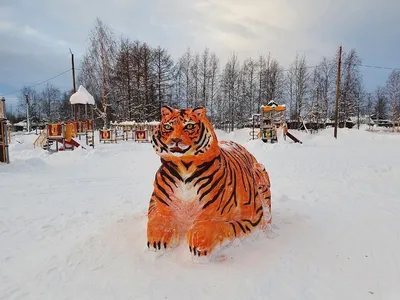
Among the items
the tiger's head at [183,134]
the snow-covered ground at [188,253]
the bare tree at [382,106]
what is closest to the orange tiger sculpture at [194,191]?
the tiger's head at [183,134]

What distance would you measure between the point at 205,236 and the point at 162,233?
1.50ft

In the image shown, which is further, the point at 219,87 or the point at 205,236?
the point at 219,87

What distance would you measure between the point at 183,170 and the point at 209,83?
36973 millimetres

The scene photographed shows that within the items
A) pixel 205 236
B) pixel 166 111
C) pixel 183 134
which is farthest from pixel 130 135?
pixel 205 236

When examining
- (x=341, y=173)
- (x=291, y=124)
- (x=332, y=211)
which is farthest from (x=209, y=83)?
(x=332, y=211)

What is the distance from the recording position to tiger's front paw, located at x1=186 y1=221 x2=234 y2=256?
9.18 ft

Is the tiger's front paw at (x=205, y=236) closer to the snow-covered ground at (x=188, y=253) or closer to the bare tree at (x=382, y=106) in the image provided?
the snow-covered ground at (x=188, y=253)

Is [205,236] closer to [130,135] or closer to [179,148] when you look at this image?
[179,148]

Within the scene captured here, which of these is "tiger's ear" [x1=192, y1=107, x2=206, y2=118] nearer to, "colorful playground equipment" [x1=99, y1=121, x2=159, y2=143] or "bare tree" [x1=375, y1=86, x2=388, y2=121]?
"colorful playground equipment" [x1=99, y1=121, x2=159, y2=143]

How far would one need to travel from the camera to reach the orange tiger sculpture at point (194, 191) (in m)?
2.83

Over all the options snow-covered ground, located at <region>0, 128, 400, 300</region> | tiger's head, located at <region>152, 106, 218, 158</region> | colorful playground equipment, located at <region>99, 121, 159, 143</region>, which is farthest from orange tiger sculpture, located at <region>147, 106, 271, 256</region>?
colorful playground equipment, located at <region>99, 121, 159, 143</region>

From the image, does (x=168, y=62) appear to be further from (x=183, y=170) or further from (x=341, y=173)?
(x=183, y=170)

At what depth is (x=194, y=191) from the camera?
2.97m

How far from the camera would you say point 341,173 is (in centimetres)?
832
